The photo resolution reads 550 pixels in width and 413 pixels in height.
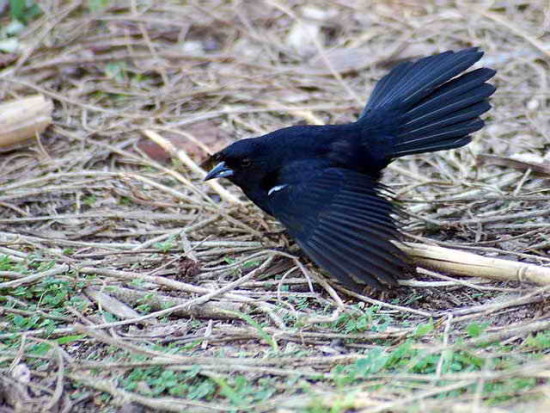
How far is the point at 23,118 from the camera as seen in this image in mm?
6293

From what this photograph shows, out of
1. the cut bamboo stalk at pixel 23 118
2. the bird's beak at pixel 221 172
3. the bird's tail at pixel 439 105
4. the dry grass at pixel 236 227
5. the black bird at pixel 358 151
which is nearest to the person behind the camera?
the dry grass at pixel 236 227

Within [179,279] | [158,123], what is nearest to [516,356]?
[179,279]

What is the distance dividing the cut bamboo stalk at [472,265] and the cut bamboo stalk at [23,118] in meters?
3.13

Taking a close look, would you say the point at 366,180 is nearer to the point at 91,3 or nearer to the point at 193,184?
the point at 193,184

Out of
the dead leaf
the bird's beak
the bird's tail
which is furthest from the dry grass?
the bird's tail

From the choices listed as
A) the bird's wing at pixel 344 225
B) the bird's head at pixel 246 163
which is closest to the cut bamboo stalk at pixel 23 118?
the bird's head at pixel 246 163

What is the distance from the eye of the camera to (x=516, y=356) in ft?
11.4

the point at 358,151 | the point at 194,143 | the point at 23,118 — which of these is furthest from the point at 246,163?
the point at 23,118

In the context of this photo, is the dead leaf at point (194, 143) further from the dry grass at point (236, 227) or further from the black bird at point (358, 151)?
the black bird at point (358, 151)

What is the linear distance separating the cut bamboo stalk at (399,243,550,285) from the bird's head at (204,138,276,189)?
3.13 feet

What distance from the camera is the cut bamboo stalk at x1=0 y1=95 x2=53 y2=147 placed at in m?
6.19

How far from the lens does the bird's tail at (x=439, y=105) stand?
4883 millimetres

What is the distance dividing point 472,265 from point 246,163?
4.82 feet

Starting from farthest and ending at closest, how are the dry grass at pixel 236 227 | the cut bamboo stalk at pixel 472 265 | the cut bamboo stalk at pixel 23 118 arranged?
the cut bamboo stalk at pixel 23 118 → the cut bamboo stalk at pixel 472 265 → the dry grass at pixel 236 227
